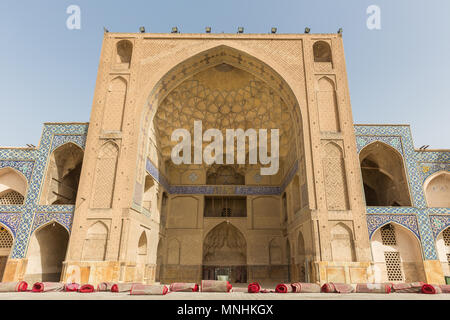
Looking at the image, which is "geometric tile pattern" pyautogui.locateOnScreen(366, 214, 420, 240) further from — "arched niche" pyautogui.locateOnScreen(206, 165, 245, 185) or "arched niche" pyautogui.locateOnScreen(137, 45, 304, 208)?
"arched niche" pyautogui.locateOnScreen(206, 165, 245, 185)

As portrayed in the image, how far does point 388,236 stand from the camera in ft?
34.5

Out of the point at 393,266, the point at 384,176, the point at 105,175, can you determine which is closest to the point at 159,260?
the point at 105,175

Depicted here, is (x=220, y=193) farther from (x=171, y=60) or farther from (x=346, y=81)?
(x=346, y=81)

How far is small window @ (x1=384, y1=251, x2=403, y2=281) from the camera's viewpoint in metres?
10.1

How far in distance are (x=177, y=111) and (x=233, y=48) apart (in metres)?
3.88

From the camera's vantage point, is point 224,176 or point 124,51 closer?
point 124,51

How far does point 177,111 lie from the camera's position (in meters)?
13.6

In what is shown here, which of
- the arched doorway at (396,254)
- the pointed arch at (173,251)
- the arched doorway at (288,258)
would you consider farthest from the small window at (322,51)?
the pointed arch at (173,251)

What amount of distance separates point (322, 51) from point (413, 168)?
5991 millimetres

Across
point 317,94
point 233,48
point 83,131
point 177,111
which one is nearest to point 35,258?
point 83,131

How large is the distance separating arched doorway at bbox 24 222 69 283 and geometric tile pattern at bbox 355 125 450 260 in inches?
457

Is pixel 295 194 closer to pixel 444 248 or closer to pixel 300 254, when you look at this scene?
pixel 300 254

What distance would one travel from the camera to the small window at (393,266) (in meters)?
10.1

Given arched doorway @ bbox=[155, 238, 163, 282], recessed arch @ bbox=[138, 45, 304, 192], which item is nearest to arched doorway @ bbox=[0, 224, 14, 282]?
arched doorway @ bbox=[155, 238, 163, 282]
